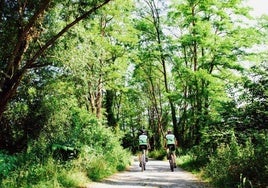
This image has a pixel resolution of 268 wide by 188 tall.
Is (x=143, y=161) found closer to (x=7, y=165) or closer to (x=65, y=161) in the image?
(x=65, y=161)

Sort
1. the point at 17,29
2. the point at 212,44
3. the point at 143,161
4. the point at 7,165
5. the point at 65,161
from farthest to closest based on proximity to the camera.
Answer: the point at 212,44 < the point at 143,161 < the point at 17,29 < the point at 65,161 < the point at 7,165

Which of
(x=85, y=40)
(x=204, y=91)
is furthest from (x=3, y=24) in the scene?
(x=204, y=91)

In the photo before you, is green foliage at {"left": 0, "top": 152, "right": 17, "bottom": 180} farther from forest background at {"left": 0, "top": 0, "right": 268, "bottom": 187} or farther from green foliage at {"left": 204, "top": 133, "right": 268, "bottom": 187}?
green foliage at {"left": 204, "top": 133, "right": 268, "bottom": 187}

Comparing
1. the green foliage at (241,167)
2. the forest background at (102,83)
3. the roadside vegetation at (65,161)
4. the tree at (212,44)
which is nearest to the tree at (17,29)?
the forest background at (102,83)

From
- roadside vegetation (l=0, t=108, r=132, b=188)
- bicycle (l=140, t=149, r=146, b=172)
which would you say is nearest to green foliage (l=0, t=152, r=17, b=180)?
roadside vegetation (l=0, t=108, r=132, b=188)

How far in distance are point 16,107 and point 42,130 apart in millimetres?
1699

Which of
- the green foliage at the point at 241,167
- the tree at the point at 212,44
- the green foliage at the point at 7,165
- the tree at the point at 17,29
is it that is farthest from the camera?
the tree at the point at 212,44

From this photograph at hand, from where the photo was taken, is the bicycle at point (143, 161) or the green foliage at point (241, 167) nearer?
the green foliage at point (241, 167)

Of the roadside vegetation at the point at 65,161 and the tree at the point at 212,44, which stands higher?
the tree at the point at 212,44

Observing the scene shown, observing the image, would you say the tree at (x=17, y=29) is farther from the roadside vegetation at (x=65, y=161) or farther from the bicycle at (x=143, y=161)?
the bicycle at (x=143, y=161)

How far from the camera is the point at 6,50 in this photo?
15594 millimetres

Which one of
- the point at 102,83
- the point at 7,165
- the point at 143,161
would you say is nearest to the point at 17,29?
the point at 7,165

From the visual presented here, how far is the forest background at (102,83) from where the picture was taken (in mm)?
12039

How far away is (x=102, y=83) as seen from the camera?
98.3ft
